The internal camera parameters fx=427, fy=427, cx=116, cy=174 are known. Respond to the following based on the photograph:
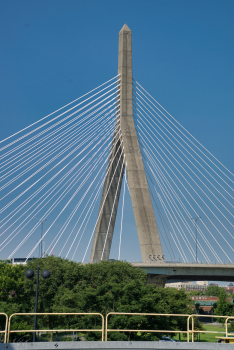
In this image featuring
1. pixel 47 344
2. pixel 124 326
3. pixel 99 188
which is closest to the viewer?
pixel 47 344

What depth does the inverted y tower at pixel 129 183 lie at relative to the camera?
43.5 m

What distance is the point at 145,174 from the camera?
147 ft

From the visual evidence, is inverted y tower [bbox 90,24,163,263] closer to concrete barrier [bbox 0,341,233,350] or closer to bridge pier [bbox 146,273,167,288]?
bridge pier [bbox 146,273,167,288]

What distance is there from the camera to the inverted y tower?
143ft

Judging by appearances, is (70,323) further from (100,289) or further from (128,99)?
(128,99)

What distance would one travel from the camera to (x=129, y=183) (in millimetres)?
44656

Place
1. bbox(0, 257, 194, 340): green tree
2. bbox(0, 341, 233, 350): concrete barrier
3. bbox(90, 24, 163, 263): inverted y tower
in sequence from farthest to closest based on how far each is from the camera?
1. bbox(90, 24, 163, 263): inverted y tower
2. bbox(0, 257, 194, 340): green tree
3. bbox(0, 341, 233, 350): concrete barrier

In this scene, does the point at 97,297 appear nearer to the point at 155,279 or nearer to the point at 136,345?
the point at 136,345

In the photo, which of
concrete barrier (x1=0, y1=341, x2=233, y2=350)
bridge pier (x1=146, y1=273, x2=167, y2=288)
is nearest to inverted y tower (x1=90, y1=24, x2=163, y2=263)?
bridge pier (x1=146, y1=273, x2=167, y2=288)

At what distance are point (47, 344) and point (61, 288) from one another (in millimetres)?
25463

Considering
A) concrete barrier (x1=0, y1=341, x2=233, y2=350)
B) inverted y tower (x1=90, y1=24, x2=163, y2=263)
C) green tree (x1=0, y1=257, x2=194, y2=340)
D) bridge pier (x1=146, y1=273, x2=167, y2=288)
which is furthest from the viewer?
bridge pier (x1=146, y1=273, x2=167, y2=288)

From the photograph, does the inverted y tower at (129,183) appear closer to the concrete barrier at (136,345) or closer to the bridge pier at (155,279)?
the bridge pier at (155,279)

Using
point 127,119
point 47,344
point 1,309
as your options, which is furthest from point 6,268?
point 47,344

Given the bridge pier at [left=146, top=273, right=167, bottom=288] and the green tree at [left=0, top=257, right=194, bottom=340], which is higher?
the bridge pier at [left=146, top=273, right=167, bottom=288]
